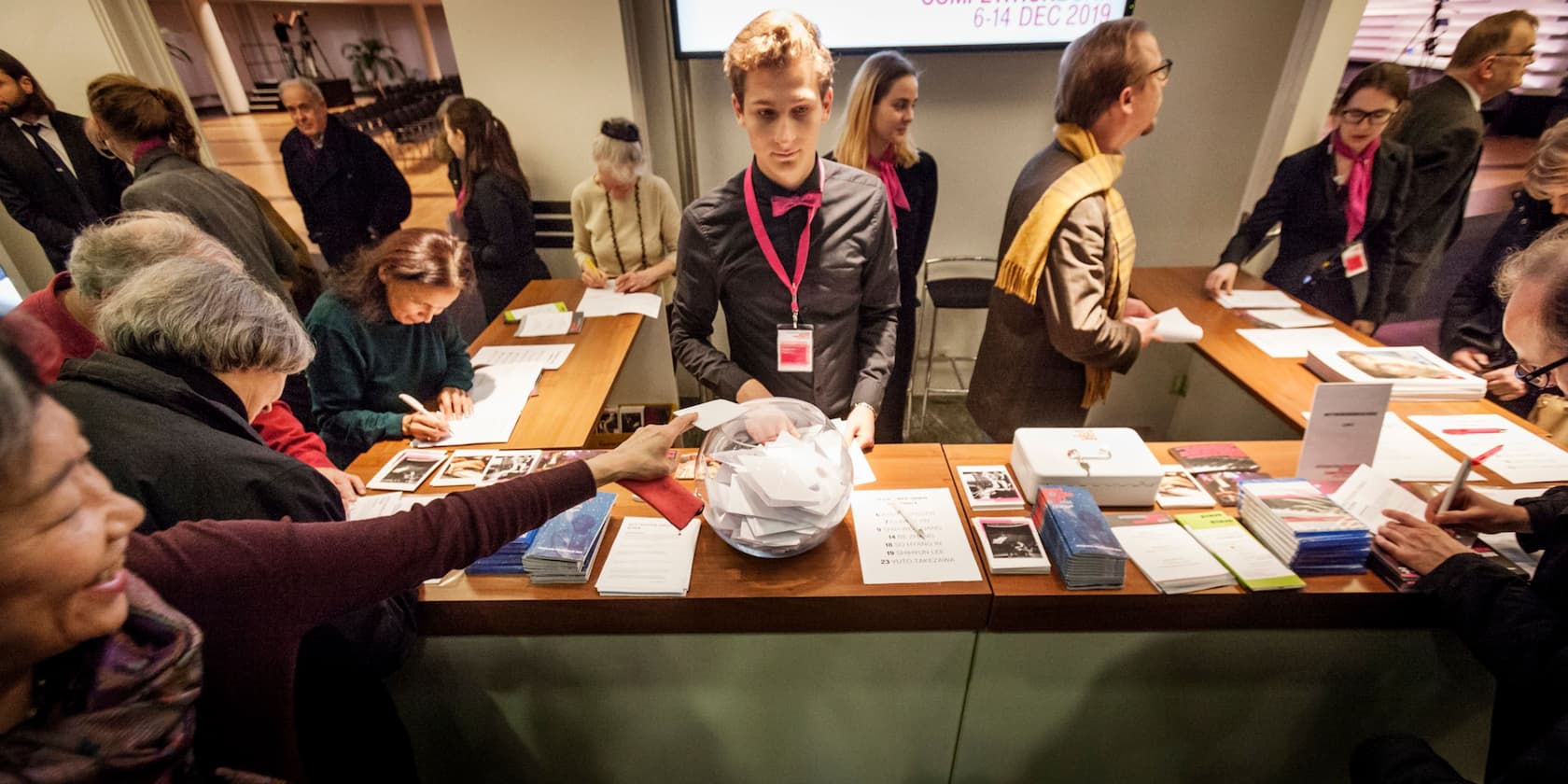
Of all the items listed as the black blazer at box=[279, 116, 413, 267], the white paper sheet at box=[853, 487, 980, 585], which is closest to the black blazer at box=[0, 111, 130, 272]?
the black blazer at box=[279, 116, 413, 267]

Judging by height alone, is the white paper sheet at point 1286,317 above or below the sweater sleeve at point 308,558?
below

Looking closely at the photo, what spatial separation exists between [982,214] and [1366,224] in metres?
1.71

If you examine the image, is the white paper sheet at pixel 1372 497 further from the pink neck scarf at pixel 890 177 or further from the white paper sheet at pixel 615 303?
the white paper sheet at pixel 615 303

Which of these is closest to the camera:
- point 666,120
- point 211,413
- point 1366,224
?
point 211,413

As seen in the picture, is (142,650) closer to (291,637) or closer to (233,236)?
(291,637)

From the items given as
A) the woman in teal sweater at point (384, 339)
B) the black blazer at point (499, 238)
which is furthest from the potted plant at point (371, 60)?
the woman in teal sweater at point (384, 339)

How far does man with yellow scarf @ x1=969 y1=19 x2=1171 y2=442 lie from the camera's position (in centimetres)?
149

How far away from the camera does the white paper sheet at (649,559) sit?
3.88 feet

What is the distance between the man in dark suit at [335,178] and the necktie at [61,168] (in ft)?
2.83

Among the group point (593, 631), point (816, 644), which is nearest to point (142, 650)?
point (593, 631)

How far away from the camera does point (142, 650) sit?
64 cm

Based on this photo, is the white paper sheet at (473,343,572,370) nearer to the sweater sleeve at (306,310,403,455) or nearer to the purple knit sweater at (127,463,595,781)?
the sweater sleeve at (306,310,403,455)

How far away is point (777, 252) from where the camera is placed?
165 cm

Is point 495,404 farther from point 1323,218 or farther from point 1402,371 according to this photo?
point 1323,218
